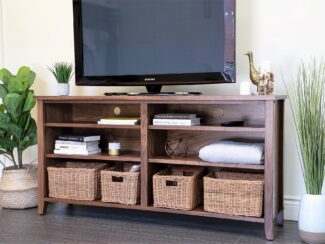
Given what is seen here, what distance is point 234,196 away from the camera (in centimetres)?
229

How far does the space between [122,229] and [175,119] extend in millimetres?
692

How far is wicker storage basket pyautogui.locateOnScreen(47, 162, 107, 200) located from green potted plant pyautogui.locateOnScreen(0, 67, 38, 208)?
267 mm

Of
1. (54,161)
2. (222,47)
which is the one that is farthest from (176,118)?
(54,161)

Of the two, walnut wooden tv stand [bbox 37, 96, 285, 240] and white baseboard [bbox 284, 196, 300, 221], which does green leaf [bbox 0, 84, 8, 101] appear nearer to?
walnut wooden tv stand [bbox 37, 96, 285, 240]

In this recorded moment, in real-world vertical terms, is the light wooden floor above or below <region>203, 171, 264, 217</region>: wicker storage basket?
below

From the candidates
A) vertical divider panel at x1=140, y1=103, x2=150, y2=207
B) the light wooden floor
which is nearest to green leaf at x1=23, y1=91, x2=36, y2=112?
the light wooden floor

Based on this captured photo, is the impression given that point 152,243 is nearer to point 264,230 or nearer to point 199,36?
point 264,230

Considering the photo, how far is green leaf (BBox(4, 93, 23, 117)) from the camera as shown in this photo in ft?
8.91

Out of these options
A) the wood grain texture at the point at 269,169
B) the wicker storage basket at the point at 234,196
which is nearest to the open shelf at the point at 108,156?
the wicker storage basket at the point at 234,196

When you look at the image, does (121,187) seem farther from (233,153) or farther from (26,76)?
(26,76)

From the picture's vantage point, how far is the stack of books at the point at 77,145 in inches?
105

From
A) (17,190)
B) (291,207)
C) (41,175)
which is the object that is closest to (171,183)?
(291,207)

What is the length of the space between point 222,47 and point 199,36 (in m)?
0.15

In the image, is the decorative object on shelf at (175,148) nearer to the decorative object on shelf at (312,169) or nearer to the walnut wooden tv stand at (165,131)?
the walnut wooden tv stand at (165,131)
